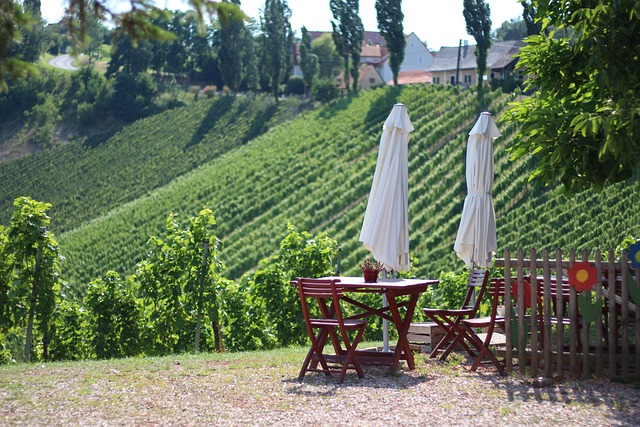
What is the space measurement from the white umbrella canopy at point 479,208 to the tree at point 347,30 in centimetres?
5177

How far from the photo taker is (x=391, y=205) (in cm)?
996

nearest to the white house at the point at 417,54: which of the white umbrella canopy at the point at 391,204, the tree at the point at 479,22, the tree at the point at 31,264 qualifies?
the tree at the point at 479,22

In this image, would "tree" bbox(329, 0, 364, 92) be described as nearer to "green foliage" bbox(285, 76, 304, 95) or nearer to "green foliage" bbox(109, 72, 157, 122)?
"green foliage" bbox(285, 76, 304, 95)

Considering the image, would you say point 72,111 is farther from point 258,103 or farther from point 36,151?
point 258,103

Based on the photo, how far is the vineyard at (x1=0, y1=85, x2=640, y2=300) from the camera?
99.4 ft

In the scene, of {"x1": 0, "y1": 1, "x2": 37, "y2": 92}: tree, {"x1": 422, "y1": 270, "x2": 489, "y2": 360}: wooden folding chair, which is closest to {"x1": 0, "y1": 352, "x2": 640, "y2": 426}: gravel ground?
{"x1": 422, "y1": 270, "x2": 489, "y2": 360}: wooden folding chair

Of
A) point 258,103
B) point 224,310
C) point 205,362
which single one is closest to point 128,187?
point 258,103

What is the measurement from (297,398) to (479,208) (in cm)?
385

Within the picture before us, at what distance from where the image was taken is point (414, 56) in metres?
100

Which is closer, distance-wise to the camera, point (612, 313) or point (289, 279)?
point (612, 313)

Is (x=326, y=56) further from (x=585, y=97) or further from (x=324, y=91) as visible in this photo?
(x=585, y=97)

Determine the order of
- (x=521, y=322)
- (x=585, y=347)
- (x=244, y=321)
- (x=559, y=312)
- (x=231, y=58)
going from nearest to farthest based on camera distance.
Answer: (x=585, y=347)
(x=559, y=312)
(x=521, y=322)
(x=244, y=321)
(x=231, y=58)

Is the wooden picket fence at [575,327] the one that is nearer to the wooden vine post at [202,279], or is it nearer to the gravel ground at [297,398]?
the gravel ground at [297,398]

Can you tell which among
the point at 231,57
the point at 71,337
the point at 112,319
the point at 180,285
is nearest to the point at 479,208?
the point at 180,285
